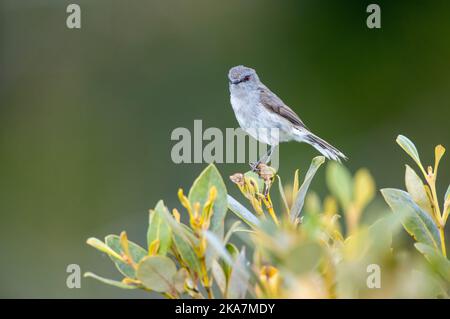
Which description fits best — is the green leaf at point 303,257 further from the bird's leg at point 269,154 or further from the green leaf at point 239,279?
the bird's leg at point 269,154

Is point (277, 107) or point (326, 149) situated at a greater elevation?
point (277, 107)

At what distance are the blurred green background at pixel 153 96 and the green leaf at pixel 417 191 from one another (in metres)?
3.78

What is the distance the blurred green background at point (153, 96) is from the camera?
5.12 meters

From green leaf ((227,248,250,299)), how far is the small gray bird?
9.07 feet

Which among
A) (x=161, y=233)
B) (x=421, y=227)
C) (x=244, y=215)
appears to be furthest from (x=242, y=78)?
(x=161, y=233)

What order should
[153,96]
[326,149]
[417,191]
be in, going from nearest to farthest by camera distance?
1. [417,191]
2. [326,149]
3. [153,96]

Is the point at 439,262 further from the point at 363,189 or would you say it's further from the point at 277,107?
the point at 277,107

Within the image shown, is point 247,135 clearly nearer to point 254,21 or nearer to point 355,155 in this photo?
point 355,155

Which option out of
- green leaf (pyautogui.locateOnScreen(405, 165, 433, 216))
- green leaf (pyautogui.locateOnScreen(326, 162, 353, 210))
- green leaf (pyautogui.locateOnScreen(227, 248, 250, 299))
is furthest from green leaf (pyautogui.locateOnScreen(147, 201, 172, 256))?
green leaf (pyautogui.locateOnScreen(405, 165, 433, 216))

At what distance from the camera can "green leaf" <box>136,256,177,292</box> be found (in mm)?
907

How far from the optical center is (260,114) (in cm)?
386

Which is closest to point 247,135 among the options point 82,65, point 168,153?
point 168,153

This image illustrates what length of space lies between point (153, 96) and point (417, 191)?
4.97 metres

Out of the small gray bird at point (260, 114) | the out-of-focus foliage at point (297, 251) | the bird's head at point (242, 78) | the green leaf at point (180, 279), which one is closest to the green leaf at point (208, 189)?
the out-of-focus foliage at point (297, 251)
